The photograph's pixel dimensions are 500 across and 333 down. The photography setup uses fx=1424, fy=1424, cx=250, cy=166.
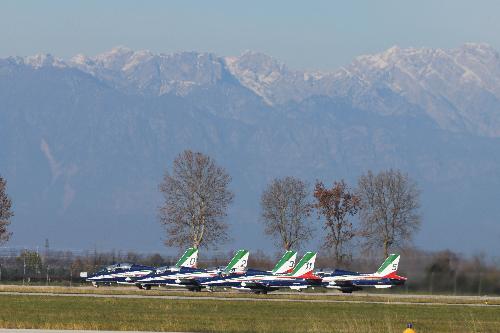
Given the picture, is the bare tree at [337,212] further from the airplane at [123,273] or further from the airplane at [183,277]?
the airplane at [183,277]

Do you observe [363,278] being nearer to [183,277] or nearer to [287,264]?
[287,264]

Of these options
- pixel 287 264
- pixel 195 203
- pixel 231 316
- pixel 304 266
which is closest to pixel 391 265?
pixel 304 266

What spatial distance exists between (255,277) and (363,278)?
32.3ft

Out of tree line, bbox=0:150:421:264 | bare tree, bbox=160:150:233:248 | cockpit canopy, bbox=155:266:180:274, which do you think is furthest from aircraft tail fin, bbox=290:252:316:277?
bare tree, bbox=160:150:233:248

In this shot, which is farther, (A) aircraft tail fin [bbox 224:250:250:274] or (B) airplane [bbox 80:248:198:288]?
(B) airplane [bbox 80:248:198:288]

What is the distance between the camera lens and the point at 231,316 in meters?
71.4

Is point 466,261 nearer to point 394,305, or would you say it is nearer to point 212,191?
point 394,305

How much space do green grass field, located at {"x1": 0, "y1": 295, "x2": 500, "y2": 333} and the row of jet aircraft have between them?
16.8 meters

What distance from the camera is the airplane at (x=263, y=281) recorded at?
104 meters

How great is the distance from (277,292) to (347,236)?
89.5 ft

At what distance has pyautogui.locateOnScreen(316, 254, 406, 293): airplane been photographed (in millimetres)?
108125

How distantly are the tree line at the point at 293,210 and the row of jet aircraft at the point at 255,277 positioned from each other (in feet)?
72.4

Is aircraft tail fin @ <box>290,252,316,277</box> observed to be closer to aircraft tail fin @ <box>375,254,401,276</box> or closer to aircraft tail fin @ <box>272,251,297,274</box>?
aircraft tail fin @ <box>272,251,297,274</box>

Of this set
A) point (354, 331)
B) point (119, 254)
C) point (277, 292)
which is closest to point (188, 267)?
point (277, 292)
